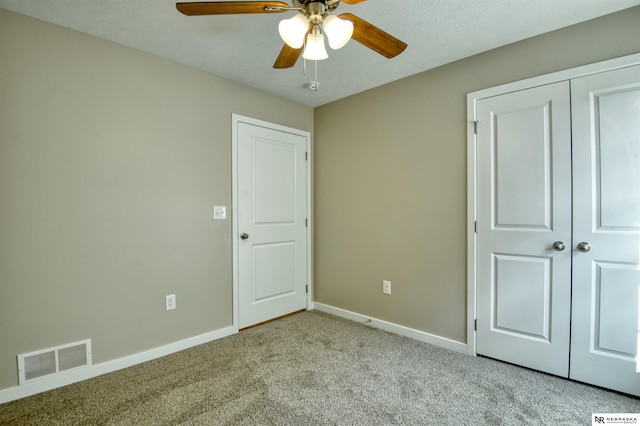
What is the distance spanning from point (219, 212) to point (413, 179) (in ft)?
5.90

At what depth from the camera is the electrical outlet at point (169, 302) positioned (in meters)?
2.44

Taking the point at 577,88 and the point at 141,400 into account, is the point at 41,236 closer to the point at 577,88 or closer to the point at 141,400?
the point at 141,400

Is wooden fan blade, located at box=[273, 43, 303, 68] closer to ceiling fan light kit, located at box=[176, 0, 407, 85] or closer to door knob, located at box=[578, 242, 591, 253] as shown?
ceiling fan light kit, located at box=[176, 0, 407, 85]

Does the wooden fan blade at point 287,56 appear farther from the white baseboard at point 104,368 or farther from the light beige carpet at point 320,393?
the white baseboard at point 104,368

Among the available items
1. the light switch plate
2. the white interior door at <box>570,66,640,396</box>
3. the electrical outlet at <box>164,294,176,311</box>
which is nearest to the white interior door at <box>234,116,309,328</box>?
the light switch plate

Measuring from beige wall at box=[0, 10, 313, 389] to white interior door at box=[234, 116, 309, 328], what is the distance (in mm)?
163

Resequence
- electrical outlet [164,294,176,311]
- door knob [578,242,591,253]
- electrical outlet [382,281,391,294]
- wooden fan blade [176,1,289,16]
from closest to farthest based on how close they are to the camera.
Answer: wooden fan blade [176,1,289,16] < door knob [578,242,591,253] < electrical outlet [164,294,176,311] < electrical outlet [382,281,391,294]

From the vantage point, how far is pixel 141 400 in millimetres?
1827

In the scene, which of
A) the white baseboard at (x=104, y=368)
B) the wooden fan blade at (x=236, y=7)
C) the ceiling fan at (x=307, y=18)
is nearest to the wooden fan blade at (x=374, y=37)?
the ceiling fan at (x=307, y=18)

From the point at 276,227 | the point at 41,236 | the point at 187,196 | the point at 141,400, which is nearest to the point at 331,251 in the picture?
the point at 276,227

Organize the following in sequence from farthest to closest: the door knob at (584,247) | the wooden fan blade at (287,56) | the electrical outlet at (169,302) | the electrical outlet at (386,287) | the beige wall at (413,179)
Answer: the electrical outlet at (386,287), the electrical outlet at (169,302), the beige wall at (413,179), the door knob at (584,247), the wooden fan blade at (287,56)

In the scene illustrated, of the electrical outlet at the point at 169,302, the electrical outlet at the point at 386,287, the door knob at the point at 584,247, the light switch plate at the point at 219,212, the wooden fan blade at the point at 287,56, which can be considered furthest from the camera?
the electrical outlet at the point at 386,287

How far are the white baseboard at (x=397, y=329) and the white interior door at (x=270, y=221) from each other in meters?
0.36

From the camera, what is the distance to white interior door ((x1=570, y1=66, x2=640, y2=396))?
1.81 metres
